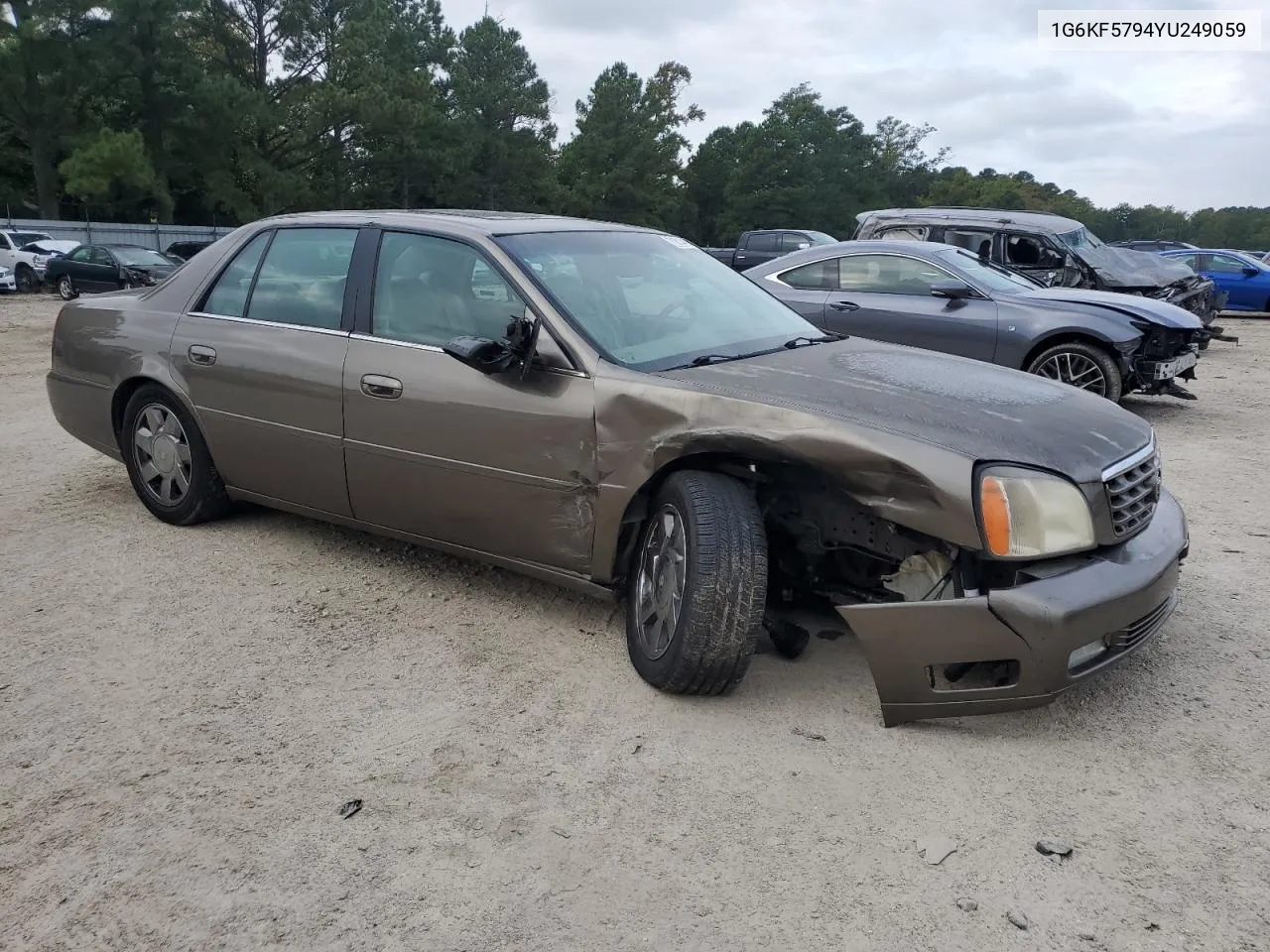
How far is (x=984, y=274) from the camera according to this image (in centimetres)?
848

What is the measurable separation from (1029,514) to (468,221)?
8.28 ft

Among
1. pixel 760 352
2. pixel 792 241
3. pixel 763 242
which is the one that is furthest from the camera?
pixel 763 242

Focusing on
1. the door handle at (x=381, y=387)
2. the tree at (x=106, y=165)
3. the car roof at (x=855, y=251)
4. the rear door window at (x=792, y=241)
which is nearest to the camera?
the door handle at (x=381, y=387)

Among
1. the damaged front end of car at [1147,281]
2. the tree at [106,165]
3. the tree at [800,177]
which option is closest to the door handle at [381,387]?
the damaged front end of car at [1147,281]

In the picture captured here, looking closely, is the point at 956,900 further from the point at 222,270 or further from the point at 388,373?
the point at 222,270

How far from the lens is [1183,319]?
8.13 metres

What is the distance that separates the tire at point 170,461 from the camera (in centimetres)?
485

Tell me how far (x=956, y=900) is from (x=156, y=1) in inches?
1658

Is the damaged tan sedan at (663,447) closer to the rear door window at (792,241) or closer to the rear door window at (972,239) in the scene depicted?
the rear door window at (972,239)

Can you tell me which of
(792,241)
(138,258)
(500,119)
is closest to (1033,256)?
(792,241)

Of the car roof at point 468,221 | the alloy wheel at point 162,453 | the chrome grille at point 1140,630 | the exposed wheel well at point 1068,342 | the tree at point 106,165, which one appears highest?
the tree at point 106,165

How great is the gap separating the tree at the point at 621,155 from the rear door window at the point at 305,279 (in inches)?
1997

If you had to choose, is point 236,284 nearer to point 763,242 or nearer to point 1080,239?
point 1080,239

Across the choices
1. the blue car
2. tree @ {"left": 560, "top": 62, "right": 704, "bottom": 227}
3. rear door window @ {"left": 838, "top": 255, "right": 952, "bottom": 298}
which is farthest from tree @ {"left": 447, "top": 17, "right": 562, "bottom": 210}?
rear door window @ {"left": 838, "top": 255, "right": 952, "bottom": 298}
